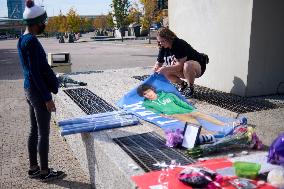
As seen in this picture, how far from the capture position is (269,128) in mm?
4051

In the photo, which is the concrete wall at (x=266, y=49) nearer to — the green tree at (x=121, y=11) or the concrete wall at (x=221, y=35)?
the concrete wall at (x=221, y=35)

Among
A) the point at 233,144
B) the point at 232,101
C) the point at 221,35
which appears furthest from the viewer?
the point at 221,35

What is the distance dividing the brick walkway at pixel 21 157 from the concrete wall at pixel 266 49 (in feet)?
10.5

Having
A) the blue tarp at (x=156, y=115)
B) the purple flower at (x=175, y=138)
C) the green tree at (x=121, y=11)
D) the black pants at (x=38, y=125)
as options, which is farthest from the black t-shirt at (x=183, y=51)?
the green tree at (x=121, y=11)

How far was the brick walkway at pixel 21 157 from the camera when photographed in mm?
4047

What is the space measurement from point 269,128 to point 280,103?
1368 millimetres

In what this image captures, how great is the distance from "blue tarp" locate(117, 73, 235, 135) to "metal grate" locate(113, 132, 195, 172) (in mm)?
394

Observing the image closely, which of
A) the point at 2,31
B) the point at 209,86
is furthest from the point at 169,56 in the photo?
the point at 2,31

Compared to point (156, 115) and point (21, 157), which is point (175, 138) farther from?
point (21, 157)

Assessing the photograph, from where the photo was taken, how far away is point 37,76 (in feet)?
11.8

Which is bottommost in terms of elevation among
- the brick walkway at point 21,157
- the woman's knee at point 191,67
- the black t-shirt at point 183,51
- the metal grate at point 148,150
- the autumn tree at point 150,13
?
the brick walkway at point 21,157

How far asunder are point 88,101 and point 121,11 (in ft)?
166

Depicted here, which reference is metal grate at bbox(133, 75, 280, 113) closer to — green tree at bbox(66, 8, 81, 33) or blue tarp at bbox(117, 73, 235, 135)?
blue tarp at bbox(117, 73, 235, 135)

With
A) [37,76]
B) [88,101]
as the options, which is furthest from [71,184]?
[88,101]
